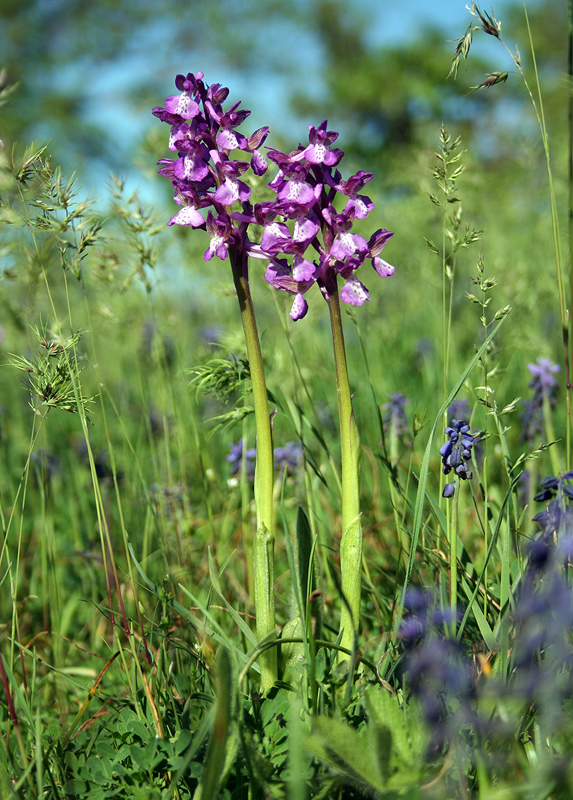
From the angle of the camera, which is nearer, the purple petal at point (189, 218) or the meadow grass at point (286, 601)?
the meadow grass at point (286, 601)

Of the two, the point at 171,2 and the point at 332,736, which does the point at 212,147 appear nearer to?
the point at 332,736

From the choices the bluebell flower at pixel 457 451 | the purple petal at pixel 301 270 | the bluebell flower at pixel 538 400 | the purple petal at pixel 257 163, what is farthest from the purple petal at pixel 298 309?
the bluebell flower at pixel 538 400

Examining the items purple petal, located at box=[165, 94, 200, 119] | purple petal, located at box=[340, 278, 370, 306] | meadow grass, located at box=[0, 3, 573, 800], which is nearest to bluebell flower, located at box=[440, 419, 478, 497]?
meadow grass, located at box=[0, 3, 573, 800]

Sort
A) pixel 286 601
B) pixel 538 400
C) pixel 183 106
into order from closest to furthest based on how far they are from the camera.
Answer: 1. pixel 183 106
2. pixel 286 601
3. pixel 538 400

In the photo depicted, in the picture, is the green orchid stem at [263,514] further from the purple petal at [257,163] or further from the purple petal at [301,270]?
the purple petal at [257,163]

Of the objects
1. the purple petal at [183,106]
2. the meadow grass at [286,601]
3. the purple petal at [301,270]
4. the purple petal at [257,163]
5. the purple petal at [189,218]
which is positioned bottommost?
the meadow grass at [286,601]

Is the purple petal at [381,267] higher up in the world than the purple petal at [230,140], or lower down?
lower down

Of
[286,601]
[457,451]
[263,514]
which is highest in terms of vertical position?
[457,451]

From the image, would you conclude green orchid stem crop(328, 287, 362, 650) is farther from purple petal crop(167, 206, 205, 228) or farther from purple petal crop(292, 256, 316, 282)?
purple petal crop(167, 206, 205, 228)

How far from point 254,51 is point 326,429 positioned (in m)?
19.0

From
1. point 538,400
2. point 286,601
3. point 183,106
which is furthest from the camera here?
point 538,400

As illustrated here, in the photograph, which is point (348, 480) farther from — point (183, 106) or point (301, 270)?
point (183, 106)

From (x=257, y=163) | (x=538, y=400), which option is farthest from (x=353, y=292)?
(x=538, y=400)

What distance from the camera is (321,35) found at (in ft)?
119
